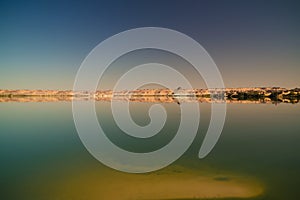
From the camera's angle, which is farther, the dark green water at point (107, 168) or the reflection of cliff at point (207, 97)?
the reflection of cliff at point (207, 97)

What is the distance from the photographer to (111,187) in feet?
21.1

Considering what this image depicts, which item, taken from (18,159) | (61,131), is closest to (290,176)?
(18,159)

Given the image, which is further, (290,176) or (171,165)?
(171,165)

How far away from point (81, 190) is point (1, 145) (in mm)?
6265

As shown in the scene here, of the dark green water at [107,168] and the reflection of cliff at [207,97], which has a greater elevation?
the reflection of cliff at [207,97]

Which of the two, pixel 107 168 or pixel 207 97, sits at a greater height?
A: pixel 207 97

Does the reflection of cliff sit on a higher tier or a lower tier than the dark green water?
higher

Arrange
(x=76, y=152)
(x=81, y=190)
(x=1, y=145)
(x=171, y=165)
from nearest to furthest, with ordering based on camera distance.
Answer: (x=81, y=190) → (x=171, y=165) → (x=76, y=152) → (x=1, y=145)

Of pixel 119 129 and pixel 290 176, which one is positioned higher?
pixel 119 129

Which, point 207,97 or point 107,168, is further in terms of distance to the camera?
point 207,97

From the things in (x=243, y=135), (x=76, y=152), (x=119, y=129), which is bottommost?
(x=76, y=152)

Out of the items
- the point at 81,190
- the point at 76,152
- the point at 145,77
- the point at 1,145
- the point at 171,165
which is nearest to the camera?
the point at 81,190

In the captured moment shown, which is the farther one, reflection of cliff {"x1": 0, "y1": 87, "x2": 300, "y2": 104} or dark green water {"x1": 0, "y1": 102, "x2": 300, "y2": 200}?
reflection of cliff {"x1": 0, "y1": 87, "x2": 300, "y2": 104}

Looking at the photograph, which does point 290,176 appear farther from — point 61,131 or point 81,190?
point 61,131
